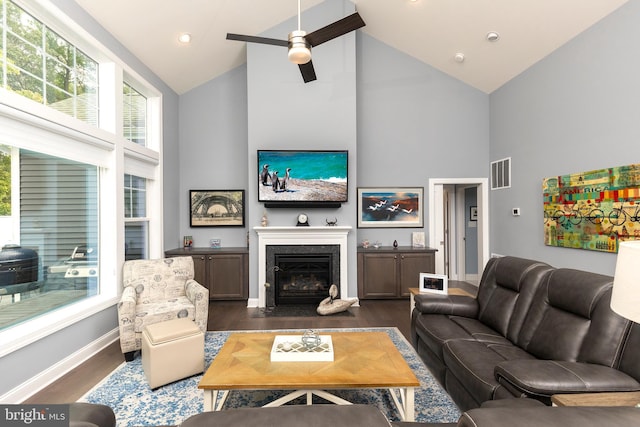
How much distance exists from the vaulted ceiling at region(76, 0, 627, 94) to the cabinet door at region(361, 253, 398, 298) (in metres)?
3.37

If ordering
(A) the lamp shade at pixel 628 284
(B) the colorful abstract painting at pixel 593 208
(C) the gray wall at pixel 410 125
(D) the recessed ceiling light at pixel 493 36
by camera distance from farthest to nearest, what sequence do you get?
1. (C) the gray wall at pixel 410 125
2. (D) the recessed ceiling light at pixel 493 36
3. (B) the colorful abstract painting at pixel 593 208
4. (A) the lamp shade at pixel 628 284

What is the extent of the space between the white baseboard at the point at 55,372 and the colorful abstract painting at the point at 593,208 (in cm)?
541

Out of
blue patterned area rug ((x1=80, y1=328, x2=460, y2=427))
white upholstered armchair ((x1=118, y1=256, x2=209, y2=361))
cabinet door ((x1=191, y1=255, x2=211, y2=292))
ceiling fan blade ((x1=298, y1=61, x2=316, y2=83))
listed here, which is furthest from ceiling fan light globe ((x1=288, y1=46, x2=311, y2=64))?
cabinet door ((x1=191, y1=255, x2=211, y2=292))

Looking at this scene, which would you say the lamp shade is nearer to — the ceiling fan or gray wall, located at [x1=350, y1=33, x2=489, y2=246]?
the ceiling fan

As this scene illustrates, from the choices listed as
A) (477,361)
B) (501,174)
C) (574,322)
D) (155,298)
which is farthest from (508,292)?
(155,298)

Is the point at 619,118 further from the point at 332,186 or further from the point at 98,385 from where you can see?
the point at 98,385

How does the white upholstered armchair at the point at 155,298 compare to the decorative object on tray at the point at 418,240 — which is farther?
the decorative object on tray at the point at 418,240

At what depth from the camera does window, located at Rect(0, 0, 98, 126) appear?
255 cm

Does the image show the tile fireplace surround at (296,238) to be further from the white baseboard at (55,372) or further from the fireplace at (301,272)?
the white baseboard at (55,372)

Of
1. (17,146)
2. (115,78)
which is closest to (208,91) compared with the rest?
(115,78)

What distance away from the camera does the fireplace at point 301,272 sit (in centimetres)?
488

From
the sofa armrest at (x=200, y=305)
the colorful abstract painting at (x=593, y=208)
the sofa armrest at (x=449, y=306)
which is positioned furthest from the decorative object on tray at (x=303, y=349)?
the colorful abstract painting at (x=593, y=208)

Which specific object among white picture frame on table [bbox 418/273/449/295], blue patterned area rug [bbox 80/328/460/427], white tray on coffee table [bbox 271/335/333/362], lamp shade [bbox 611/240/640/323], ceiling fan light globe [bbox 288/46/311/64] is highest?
→ ceiling fan light globe [bbox 288/46/311/64]

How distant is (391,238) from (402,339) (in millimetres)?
2389
